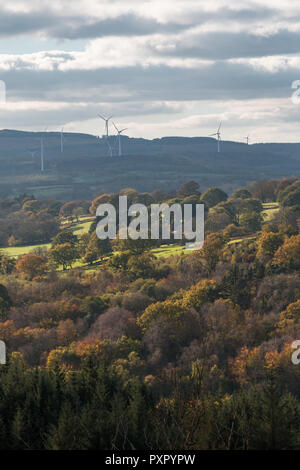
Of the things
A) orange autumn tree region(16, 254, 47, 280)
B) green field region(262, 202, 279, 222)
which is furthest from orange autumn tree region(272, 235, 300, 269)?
green field region(262, 202, 279, 222)

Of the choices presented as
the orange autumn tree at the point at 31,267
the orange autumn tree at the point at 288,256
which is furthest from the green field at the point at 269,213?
the orange autumn tree at the point at 31,267

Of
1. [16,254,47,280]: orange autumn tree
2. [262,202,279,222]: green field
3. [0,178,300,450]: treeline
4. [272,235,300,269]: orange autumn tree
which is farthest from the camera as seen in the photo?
[262,202,279,222]: green field

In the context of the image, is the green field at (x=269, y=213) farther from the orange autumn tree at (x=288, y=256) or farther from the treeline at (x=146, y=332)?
the orange autumn tree at (x=288, y=256)

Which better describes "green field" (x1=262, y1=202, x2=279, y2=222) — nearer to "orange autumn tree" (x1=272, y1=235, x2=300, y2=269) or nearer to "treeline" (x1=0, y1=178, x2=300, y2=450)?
"treeline" (x1=0, y1=178, x2=300, y2=450)

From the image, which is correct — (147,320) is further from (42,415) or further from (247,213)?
(247,213)

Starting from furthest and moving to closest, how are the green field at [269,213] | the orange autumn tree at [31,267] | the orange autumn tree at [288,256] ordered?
the green field at [269,213] → the orange autumn tree at [31,267] → the orange autumn tree at [288,256]

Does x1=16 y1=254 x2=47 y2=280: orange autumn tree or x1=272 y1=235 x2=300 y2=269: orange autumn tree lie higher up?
x1=272 y1=235 x2=300 y2=269: orange autumn tree

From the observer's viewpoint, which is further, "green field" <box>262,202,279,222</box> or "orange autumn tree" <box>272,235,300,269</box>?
"green field" <box>262,202,279,222</box>

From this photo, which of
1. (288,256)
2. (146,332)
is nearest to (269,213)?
(288,256)
